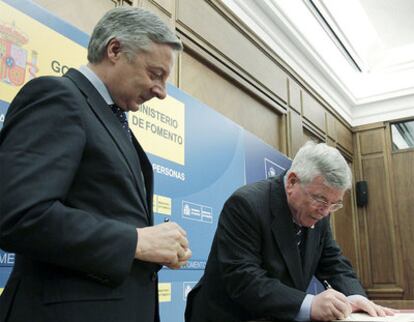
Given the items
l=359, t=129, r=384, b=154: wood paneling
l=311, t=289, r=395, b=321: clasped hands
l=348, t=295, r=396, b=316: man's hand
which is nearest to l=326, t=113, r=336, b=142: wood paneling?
l=359, t=129, r=384, b=154: wood paneling

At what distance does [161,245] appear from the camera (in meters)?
0.91

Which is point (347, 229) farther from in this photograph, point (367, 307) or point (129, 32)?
point (129, 32)

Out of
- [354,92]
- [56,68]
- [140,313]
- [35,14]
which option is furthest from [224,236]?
[354,92]

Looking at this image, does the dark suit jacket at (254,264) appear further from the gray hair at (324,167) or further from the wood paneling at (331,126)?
the wood paneling at (331,126)

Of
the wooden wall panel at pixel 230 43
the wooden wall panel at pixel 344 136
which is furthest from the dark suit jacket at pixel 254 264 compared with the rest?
the wooden wall panel at pixel 344 136

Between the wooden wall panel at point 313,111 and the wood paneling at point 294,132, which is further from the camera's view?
the wooden wall panel at point 313,111

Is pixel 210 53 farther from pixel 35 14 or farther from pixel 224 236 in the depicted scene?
pixel 224 236

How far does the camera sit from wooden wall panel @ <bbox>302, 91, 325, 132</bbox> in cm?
509

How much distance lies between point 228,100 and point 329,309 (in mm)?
2444

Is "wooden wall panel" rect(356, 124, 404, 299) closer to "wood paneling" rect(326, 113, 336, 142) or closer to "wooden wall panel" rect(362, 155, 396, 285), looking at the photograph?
"wooden wall panel" rect(362, 155, 396, 285)

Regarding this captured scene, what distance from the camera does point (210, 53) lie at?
341 centimetres

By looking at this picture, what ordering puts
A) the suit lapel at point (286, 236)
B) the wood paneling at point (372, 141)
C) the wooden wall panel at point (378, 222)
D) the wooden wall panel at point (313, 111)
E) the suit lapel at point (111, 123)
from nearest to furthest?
the suit lapel at point (111, 123) < the suit lapel at point (286, 236) < the wooden wall panel at point (313, 111) < the wooden wall panel at point (378, 222) < the wood paneling at point (372, 141)

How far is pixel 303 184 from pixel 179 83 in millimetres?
1483

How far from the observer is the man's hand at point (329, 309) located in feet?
4.41
